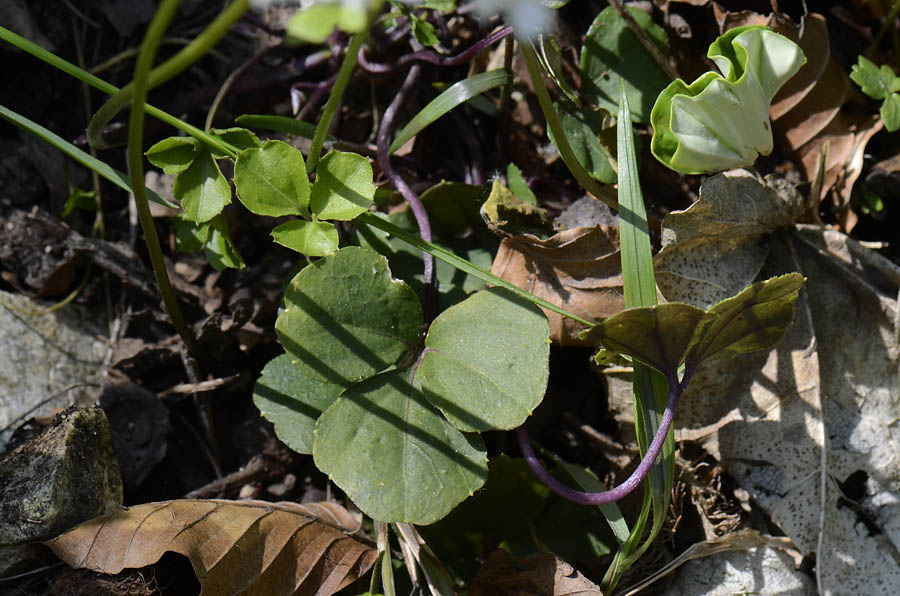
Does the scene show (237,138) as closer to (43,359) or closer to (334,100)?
(334,100)

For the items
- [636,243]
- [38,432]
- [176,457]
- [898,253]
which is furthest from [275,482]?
[898,253]

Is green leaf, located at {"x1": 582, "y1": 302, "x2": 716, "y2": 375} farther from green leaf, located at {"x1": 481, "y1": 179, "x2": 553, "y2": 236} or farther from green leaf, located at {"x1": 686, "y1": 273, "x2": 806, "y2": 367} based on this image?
green leaf, located at {"x1": 481, "y1": 179, "x2": 553, "y2": 236}

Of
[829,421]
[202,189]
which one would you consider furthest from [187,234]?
[829,421]

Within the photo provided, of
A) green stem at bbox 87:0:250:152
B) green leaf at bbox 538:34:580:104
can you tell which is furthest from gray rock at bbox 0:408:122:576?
green leaf at bbox 538:34:580:104

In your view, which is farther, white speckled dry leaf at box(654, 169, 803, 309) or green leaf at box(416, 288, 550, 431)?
white speckled dry leaf at box(654, 169, 803, 309)

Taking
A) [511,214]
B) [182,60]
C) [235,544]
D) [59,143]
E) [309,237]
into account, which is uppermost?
[182,60]

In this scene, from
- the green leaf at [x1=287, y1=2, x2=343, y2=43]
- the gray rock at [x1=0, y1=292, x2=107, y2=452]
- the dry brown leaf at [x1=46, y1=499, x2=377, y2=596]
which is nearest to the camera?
the green leaf at [x1=287, y1=2, x2=343, y2=43]

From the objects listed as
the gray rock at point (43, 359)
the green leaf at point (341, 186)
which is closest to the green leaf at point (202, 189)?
the green leaf at point (341, 186)
